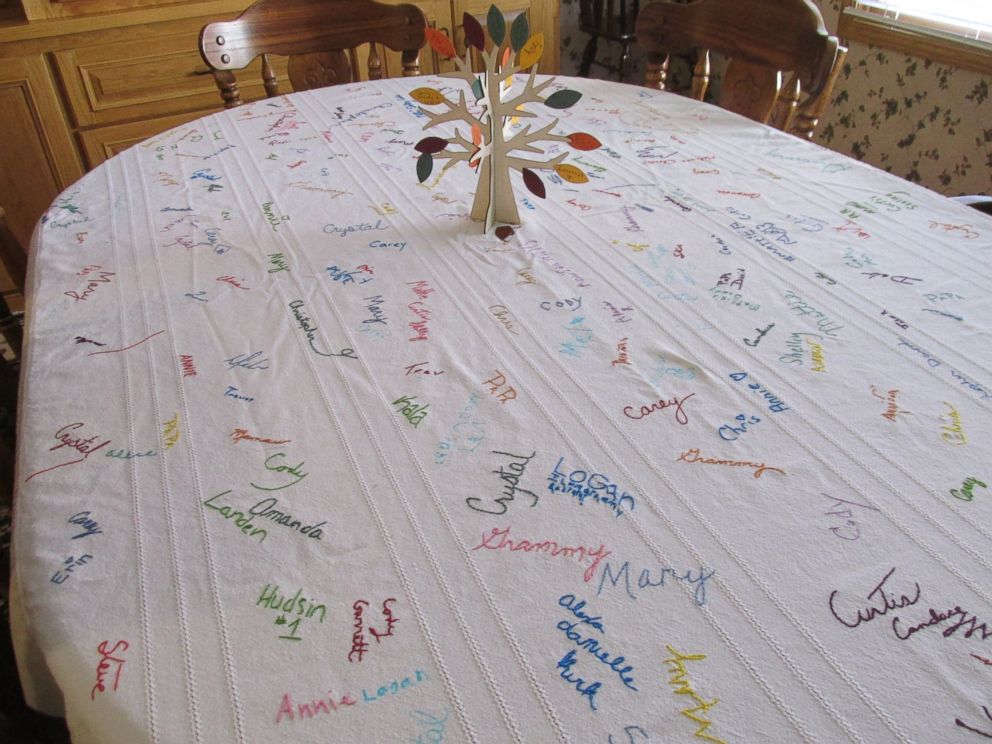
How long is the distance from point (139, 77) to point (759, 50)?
74.3 inches

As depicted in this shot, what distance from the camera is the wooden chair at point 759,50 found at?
1370mm

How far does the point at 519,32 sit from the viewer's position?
975 millimetres

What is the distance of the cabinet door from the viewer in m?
2.20

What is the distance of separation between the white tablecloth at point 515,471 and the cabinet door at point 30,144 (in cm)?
141

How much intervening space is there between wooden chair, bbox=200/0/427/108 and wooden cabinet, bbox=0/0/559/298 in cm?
82

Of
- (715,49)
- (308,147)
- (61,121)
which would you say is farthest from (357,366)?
(61,121)

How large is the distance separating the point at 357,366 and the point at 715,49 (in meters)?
1.17
